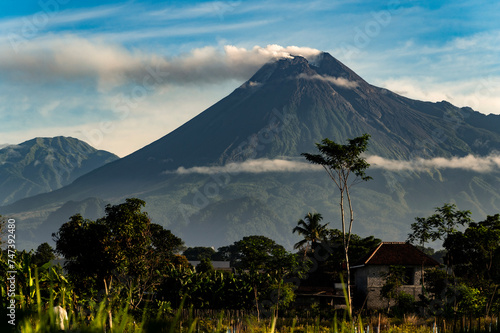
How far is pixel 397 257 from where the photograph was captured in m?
60.2

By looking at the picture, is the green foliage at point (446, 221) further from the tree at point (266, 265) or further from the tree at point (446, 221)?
the tree at point (266, 265)

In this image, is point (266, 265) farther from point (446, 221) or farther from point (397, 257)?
point (397, 257)

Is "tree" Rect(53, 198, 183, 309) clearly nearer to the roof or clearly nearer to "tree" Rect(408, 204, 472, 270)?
"tree" Rect(408, 204, 472, 270)

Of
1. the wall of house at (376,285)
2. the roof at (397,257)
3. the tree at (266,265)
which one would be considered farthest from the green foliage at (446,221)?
the tree at (266,265)

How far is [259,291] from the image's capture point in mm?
50188

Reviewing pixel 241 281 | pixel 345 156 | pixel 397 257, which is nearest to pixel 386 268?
pixel 397 257

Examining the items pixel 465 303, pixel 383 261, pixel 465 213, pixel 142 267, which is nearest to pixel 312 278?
pixel 383 261

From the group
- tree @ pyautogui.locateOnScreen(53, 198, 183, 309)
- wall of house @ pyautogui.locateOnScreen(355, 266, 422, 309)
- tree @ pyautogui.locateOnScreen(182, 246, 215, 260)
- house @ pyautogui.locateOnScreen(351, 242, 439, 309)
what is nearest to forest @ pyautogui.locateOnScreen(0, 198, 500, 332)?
tree @ pyautogui.locateOnScreen(53, 198, 183, 309)

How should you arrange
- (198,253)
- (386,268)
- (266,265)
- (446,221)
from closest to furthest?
(446,221)
(266,265)
(386,268)
(198,253)

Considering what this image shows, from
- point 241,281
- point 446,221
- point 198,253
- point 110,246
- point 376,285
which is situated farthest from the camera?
point 198,253

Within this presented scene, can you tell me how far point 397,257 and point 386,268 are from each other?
1637 millimetres

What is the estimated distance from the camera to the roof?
59.4 m

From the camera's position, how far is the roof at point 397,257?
59375mm

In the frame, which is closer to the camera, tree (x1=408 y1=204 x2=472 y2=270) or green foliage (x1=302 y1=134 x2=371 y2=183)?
tree (x1=408 y1=204 x2=472 y2=270)
